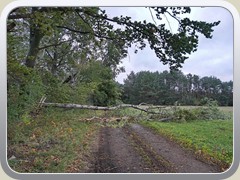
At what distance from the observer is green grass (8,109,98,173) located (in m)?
3.71

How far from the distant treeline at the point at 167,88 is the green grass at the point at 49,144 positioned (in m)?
0.42

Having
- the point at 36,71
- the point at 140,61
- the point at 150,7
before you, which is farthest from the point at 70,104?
the point at 150,7

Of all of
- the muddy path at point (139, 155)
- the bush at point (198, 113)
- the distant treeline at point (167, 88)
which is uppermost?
the distant treeline at point (167, 88)

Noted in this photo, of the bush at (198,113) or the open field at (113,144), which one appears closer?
the open field at (113,144)

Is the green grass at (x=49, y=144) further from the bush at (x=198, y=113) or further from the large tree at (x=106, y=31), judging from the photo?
the bush at (x=198, y=113)

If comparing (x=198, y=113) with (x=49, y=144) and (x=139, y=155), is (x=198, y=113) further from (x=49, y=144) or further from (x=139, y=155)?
(x=49, y=144)

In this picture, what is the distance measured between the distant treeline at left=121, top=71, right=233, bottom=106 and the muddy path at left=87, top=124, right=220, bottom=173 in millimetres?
256

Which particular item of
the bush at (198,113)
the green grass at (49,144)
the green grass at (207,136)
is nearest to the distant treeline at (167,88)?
the bush at (198,113)

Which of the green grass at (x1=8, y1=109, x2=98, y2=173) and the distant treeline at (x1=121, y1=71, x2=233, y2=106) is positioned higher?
the distant treeline at (x1=121, y1=71, x2=233, y2=106)

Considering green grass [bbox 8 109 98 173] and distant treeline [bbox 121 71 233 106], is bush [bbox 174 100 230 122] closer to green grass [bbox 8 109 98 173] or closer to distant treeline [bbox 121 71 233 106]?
distant treeline [bbox 121 71 233 106]

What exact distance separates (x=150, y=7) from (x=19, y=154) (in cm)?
143

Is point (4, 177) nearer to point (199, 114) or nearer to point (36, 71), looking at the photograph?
point (36, 71)

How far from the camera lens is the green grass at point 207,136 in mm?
3695

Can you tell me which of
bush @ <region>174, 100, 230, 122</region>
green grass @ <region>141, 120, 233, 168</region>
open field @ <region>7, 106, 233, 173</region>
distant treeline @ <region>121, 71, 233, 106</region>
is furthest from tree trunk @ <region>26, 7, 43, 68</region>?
bush @ <region>174, 100, 230, 122</region>
